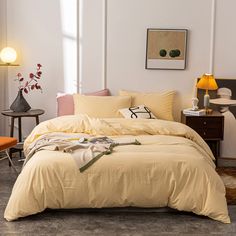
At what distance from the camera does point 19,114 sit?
5.78 m

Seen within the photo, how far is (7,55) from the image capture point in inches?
237

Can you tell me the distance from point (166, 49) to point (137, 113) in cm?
101

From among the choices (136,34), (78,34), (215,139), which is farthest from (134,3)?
(215,139)

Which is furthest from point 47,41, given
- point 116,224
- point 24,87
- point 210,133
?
point 116,224

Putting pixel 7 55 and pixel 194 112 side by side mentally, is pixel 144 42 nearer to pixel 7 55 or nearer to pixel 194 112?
pixel 194 112

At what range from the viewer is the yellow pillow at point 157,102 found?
581 centimetres

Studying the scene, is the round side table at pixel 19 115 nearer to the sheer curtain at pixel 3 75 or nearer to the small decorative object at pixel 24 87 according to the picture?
the small decorative object at pixel 24 87

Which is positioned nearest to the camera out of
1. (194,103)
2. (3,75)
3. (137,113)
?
(137,113)

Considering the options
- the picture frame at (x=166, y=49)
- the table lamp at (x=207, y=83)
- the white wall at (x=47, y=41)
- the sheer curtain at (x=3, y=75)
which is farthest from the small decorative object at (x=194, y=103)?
the sheer curtain at (x=3, y=75)

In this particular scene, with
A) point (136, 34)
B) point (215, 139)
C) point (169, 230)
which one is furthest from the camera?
point (136, 34)

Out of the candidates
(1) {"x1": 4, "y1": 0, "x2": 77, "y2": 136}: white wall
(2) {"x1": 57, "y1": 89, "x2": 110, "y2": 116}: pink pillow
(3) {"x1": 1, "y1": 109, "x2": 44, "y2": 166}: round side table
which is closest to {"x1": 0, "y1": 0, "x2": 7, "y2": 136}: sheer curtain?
(1) {"x1": 4, "y1": 0, "x2": 77, "y2": 136}: white wall

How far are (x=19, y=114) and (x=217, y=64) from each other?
8.52ft

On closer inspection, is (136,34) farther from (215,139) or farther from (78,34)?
(215,139)

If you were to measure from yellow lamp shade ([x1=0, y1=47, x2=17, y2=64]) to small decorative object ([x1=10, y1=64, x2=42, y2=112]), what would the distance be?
22 centimetres
